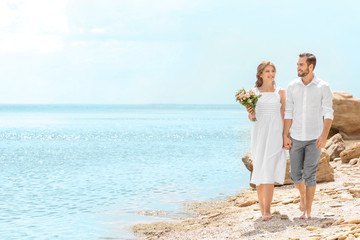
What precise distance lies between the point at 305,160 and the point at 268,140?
1.97 ft

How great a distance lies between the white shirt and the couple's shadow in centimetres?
121

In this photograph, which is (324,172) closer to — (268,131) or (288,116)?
(268,131)

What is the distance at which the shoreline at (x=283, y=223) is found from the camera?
23.0 ft

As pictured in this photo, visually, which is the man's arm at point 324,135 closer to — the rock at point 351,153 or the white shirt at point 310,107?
the white shirt at point 310,107

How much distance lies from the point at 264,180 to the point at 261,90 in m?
1.29

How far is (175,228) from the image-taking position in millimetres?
10062

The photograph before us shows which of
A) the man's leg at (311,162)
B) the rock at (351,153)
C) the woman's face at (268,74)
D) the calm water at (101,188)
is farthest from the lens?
the rock at (351,153)

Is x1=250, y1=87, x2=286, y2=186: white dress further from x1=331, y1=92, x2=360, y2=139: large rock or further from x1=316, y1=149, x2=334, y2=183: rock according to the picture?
x1=331, y1=92, x2=360, y2=139: large rock

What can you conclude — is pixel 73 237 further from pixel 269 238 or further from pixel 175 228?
pixel 269 238

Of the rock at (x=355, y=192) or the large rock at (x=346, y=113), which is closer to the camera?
the rock at (x=355, y=192)

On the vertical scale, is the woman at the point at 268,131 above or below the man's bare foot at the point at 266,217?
above

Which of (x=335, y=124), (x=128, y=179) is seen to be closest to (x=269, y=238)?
(x=128, y=179)

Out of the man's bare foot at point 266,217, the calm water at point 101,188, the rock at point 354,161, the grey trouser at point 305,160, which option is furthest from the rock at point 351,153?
the grey trouser at point 305,160

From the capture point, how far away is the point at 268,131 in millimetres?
7504
